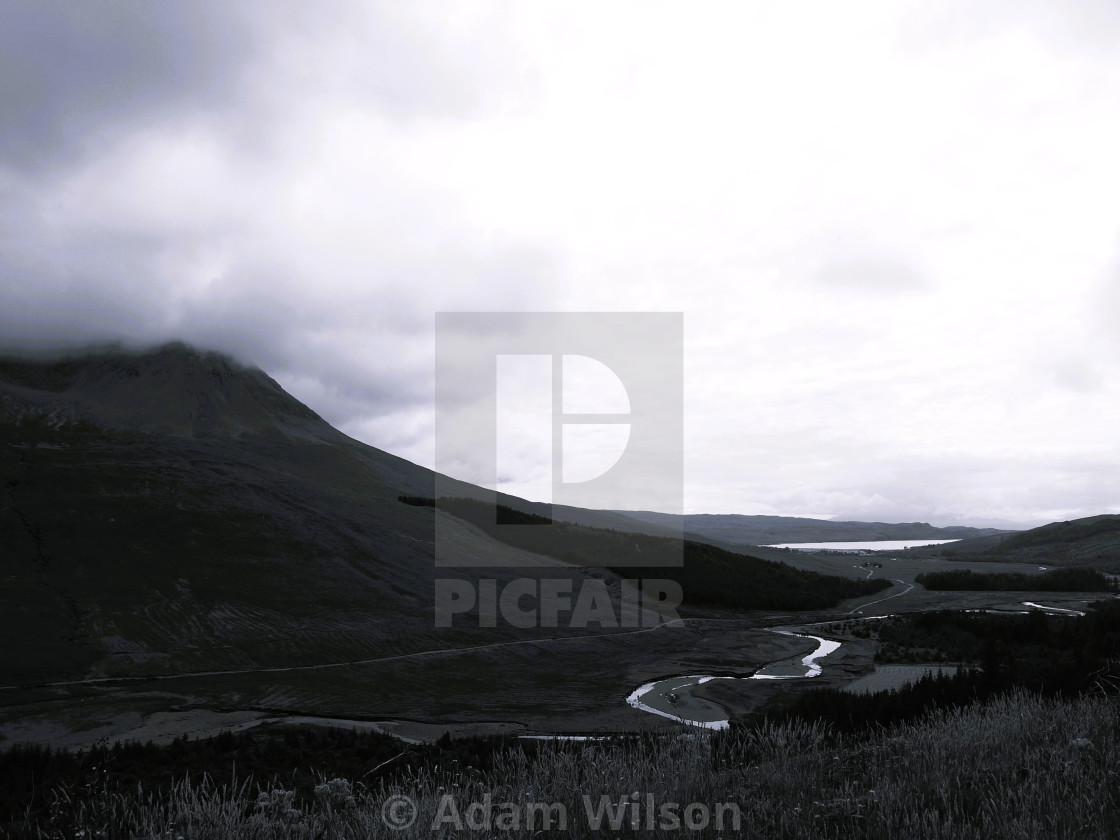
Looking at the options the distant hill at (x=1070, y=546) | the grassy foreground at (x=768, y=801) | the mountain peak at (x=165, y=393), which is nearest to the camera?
the grassy foreground at (x=768, y=801)

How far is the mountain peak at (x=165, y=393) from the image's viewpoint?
193ft

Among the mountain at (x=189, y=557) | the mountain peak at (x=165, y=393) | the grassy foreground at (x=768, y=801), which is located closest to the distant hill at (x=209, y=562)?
the mountain at (x=189, y=557)

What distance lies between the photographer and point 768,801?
6.47 m

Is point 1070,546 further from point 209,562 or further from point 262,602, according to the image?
point 209,562

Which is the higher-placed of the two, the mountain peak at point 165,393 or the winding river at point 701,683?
the mountain peak at point 165,393

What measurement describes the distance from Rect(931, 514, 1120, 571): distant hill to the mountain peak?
268 feet

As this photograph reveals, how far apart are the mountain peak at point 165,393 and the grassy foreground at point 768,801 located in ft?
186

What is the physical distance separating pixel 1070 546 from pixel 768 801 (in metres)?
122

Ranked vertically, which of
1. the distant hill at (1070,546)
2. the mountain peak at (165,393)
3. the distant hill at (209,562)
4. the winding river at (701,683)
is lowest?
the distant hill at (1070,546)

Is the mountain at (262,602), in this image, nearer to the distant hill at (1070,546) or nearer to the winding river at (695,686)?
the winding river at (695,686)

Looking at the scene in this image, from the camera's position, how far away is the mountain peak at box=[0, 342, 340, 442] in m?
58.8

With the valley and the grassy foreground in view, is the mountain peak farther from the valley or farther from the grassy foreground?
the grassy foreground

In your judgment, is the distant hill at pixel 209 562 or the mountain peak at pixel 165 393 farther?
the mountain peak at pixel 165 393

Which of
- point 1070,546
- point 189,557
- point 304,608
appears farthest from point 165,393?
point 1070,546
